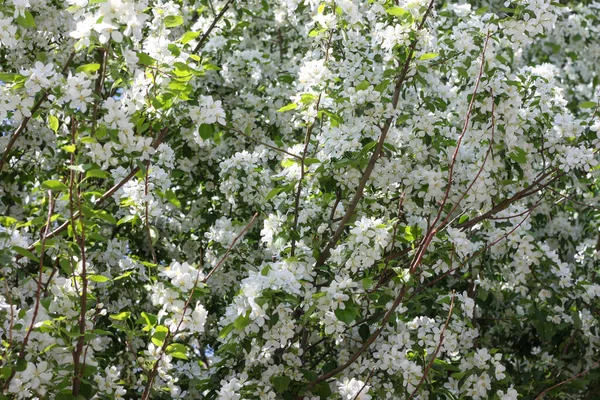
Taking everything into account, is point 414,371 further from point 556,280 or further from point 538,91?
point 538,91

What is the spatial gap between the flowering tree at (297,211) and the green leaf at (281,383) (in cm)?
1

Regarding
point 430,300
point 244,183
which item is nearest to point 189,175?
point 244,183

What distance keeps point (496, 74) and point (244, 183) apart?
1294 mm

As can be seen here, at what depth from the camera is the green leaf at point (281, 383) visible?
10.4 feet

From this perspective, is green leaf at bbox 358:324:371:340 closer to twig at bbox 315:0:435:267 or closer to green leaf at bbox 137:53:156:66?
twig at bbox 315:0:435:267

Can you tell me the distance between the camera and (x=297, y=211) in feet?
11.2

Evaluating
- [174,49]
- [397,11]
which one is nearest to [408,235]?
[397,11]

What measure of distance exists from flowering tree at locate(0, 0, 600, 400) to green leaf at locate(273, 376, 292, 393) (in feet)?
0.04

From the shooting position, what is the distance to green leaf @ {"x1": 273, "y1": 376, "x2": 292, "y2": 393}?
318 cm

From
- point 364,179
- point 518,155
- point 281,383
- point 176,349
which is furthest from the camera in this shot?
point 518,155

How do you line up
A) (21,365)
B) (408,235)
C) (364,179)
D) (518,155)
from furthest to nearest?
(518,155) → (364,179) → (408,235) → (21,365)

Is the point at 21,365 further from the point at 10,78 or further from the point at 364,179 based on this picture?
the point at 364,179

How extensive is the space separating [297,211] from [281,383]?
27.2 inches

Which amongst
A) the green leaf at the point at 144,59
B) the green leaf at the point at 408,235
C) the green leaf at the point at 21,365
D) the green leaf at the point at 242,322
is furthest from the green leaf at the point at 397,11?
the green leaf at the point at 21,365
